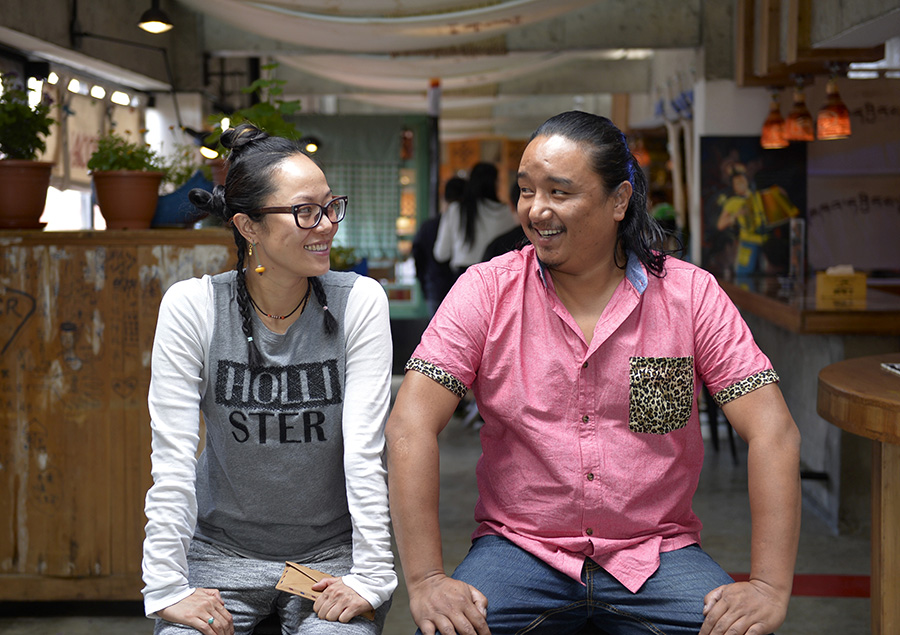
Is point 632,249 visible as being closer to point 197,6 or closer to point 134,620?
point 134,620

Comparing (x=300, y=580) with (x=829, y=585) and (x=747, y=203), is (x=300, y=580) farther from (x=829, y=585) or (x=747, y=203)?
(x=747, y=203)

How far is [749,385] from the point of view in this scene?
175 cm

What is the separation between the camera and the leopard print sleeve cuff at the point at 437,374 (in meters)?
1.76

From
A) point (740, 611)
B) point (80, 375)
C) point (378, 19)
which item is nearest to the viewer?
point (740, 611)

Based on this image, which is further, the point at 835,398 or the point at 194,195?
the point at 835,398

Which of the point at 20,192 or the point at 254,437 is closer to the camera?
the point at 254,437

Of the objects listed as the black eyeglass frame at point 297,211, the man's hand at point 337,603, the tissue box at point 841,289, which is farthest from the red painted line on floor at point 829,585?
the black eyeglass frame at point 297,211

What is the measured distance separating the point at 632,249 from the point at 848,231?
6242 mm

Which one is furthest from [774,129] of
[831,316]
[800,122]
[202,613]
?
[202,613]

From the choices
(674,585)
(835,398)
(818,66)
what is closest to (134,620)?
(674,585)

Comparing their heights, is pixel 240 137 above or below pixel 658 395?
above

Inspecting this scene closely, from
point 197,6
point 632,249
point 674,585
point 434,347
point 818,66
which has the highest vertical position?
point 197,6

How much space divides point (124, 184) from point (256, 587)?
1.56 m

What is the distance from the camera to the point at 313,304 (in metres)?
1.88
